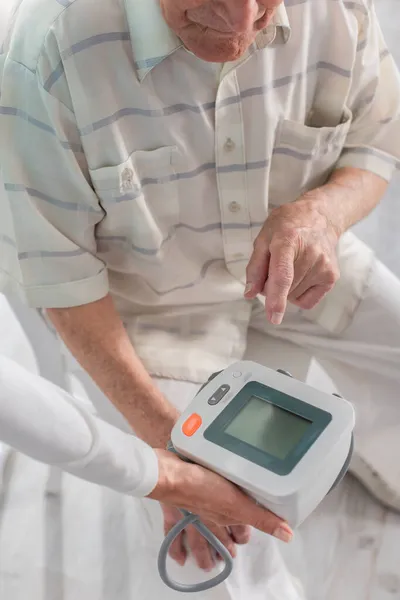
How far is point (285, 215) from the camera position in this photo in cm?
66

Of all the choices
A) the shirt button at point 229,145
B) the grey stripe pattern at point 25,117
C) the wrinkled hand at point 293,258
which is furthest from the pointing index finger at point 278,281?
the grey stripe pattern at point 25,117

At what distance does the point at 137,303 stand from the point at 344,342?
24cm

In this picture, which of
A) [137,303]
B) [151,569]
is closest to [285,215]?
[137,303]

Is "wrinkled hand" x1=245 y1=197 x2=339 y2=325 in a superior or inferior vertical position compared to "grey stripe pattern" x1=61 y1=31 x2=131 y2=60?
inferior

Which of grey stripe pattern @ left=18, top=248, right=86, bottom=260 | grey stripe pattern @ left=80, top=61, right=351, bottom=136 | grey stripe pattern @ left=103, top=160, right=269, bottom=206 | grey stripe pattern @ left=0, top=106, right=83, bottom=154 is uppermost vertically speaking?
grey stripe pattern @ left=0, top=106, right=83, bottom=154

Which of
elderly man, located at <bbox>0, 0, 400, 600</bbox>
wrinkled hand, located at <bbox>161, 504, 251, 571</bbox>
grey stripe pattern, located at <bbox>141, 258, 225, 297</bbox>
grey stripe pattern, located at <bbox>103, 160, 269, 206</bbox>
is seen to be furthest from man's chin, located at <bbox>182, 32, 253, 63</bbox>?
wrinkled hand, located at <bbox>161, 504, 251, 571</bbox>

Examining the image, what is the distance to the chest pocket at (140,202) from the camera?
0.63 meters

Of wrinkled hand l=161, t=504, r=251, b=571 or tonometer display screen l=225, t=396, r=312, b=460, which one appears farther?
wrinkled hand l=161, t=504, r=251, b=571

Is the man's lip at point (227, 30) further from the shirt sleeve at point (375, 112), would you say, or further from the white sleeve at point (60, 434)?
the white sleeve at point (60, 434)

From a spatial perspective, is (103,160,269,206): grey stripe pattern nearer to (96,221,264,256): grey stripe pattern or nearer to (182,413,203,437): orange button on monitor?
(96,221,264,256): grey stripe pattern

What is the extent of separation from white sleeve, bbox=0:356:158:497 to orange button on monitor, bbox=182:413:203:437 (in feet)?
0.24

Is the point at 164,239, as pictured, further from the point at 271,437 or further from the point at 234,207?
the point at 271,437

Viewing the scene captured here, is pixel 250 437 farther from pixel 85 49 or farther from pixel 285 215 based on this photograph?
pixel 85 49

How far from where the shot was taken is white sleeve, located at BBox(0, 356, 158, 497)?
44cm
